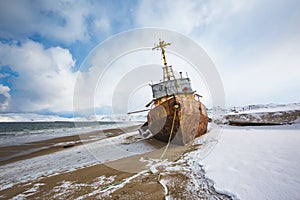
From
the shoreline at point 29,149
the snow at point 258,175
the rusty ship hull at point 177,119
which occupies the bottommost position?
the shoreline at point 29,149

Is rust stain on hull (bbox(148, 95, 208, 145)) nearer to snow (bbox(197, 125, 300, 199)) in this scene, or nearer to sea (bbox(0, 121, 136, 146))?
snow (bbox(197, 125, 300, 199))

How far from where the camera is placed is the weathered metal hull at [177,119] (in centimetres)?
616

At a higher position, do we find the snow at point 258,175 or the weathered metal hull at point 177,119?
the weathered metal hull at point 177,119

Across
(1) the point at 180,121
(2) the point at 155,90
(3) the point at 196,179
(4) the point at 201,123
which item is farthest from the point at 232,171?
Answer: (2) the point at 155,90

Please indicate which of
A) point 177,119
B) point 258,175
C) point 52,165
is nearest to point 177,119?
point 177,119

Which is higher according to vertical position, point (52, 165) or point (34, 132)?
point (34, 132)

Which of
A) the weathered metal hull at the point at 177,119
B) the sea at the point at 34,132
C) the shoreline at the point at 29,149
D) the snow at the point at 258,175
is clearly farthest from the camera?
the sea at the point at 34,132

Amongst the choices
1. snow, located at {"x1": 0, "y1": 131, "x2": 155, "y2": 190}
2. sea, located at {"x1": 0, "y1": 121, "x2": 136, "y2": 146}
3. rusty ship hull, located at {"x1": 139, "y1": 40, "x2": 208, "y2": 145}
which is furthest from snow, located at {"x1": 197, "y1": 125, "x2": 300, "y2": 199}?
sea, located at {"x1": 0, "y1": 121, "x2": 136, "y2": 146}

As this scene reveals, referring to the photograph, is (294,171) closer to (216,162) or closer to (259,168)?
(259,168)

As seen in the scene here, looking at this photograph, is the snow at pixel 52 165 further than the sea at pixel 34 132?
No

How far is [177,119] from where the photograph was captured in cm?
611

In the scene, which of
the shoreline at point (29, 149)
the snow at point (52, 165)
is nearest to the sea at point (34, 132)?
the shoreline at point (29, 149)

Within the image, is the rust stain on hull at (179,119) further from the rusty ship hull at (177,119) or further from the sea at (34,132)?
the sea at (34,132)

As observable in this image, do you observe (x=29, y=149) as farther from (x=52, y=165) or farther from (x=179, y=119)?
(x=179, y=119)
